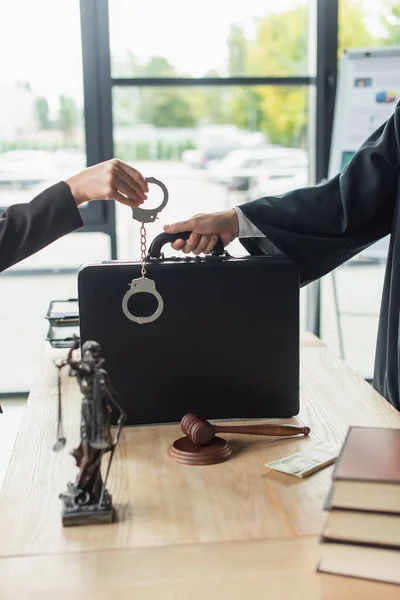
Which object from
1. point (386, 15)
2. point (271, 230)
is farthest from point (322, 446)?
point (386, 15)

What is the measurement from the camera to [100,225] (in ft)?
12.0

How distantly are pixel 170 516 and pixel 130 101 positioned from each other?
9.79 ft

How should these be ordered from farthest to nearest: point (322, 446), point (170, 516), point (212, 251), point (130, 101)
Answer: point (130, 101) → point (212, 251) → point (322, 446) → point (170, 516)

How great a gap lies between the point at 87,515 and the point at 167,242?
0.55 m

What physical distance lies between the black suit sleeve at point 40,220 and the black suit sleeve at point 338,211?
13.1 inches

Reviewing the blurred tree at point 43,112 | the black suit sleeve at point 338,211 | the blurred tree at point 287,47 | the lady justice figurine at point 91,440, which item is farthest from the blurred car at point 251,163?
the lady justice figurine at point 91,440

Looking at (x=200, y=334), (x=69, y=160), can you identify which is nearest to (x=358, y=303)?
(x=69, y=160)

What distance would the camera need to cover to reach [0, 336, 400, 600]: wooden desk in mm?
774

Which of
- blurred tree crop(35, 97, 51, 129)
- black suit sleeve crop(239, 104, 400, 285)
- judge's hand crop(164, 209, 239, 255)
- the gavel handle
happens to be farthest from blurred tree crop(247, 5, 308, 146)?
the gavel handle

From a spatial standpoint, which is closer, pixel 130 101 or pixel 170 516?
pixel 170 516

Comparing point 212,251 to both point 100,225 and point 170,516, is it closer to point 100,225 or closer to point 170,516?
point 170,516

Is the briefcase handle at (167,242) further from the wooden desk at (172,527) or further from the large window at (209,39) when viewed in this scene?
the large window at (209,39)

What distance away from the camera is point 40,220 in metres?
1.38

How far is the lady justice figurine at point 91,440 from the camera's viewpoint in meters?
0.87
